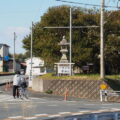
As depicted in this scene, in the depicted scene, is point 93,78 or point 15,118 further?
point 93,78

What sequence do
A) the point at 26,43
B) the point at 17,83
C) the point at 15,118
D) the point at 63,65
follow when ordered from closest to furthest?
the point at 15,118 → the point at 17,83 → the point at 63,65 → the point at 26,43

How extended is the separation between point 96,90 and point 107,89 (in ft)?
3.25

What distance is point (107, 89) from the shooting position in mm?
38375

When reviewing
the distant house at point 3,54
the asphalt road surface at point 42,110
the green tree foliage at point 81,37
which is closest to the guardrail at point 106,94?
the asphalt road surface at point 42,110

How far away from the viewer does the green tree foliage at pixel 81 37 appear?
57906 millimetres

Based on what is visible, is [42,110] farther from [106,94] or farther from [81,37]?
[81,37]

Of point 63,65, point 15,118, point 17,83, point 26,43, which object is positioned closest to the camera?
point 15,118

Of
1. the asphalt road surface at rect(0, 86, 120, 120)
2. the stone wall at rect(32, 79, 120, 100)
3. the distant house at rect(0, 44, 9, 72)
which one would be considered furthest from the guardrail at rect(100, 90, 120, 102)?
the distant house at rect(0, 44, 9, 72)

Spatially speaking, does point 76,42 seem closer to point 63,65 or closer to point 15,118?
point 63,65

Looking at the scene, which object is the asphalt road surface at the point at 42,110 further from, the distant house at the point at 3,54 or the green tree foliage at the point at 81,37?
the distant house at the point at 3,54

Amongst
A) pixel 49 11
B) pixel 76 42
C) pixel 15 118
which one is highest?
pixel 49 11

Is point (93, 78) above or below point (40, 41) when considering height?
below

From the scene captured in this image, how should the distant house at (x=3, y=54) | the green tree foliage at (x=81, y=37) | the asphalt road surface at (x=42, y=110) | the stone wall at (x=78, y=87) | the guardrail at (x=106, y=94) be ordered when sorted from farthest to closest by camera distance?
the distant house at (x=3, y=54), the green tree foliage at (x=81, y=37), the stone wall at (x=78, y=87), the guardrail at (x=106, y=94), the asphalt road surface at (x=42, y=110)

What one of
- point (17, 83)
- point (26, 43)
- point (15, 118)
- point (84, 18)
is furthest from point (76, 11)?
point (15, 118)
